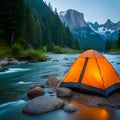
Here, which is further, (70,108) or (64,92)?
(64,92)

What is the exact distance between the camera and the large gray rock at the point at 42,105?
8.98 meters

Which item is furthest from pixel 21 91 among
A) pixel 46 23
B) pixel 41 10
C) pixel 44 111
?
pixel 41 10

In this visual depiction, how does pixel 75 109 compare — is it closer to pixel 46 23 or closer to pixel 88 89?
pixel 88 89

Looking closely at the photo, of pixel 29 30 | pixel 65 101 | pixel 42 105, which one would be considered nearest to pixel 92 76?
pixel 65 101

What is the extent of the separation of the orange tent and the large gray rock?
228 cm

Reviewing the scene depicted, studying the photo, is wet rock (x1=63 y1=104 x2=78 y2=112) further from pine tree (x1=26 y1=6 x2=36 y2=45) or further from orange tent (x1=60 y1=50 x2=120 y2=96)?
pine tree (x1=26 y1=6 x2=36 y2=45)

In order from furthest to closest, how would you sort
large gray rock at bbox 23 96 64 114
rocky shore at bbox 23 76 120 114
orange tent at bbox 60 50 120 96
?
orange tent at bbox 60 50 120 96 → rocky shore at bbox 23 76 120 114 → large gray rock at bbox 23 96 64 114

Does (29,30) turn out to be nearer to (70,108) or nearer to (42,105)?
(42,105)

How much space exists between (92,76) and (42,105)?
3.39m

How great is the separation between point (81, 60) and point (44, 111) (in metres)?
4.09

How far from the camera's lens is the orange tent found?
11281 millimetres

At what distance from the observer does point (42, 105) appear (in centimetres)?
923

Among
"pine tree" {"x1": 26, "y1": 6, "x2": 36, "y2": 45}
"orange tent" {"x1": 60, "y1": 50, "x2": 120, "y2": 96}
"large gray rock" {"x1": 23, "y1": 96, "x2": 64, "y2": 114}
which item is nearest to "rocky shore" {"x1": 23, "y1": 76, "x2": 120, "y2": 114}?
"large gray rock" {"x1": 23, "y1": 96, "x2": 64, "y2": 114}

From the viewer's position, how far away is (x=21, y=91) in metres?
13.1
